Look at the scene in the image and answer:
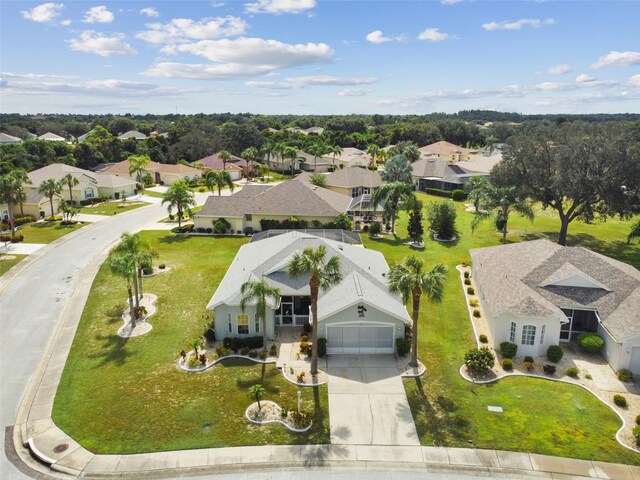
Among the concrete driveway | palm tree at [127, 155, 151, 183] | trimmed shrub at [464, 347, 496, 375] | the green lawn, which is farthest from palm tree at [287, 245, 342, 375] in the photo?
palm tree at [127, 155, 151, 183]

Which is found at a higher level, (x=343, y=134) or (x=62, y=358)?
(x=343, y=134)

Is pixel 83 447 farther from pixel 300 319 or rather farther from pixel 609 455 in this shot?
pixel 609 455

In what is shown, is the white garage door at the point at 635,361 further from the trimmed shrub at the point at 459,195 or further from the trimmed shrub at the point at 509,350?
the trimmed shrub at the point at 459,195

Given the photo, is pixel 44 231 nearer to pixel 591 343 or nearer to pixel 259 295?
pixel 259 295

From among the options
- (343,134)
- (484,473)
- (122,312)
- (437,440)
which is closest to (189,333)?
(122,312)

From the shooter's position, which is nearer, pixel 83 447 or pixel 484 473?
pixel 484 473

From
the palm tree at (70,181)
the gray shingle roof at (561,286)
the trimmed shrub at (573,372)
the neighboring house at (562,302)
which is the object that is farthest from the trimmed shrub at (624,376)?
the palm tree at (70,181)
